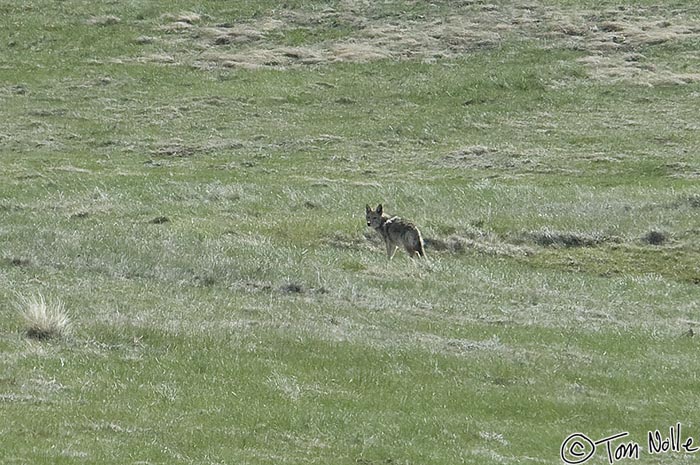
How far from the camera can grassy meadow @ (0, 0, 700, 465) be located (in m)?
16.8

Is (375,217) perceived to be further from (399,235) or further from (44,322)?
(44,322)

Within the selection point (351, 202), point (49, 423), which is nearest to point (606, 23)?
point (351, 202)

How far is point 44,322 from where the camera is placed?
63.5 feet

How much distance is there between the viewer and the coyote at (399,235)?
31.1m

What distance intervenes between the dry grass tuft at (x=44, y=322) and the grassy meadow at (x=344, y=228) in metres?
0.18

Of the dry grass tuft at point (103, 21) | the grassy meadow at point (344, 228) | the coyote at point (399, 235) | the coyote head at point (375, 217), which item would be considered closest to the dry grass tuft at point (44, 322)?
the grassy meadow at point (344, 228)

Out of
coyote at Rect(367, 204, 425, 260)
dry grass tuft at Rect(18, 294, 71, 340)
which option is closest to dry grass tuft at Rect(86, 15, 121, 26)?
coyote at Rect(367, 204, 425, 260)

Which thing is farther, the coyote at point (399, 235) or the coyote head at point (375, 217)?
the coyote head at point (375, 217)

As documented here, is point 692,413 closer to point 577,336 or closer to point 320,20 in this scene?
point 577,336

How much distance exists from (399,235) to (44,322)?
13.7 metres

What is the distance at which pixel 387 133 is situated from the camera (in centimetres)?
5888

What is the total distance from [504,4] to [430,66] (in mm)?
13525

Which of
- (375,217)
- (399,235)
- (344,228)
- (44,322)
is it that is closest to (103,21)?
(344,228)

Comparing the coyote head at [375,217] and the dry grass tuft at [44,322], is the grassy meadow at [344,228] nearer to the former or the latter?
the dry grass tuft at [44,322]
